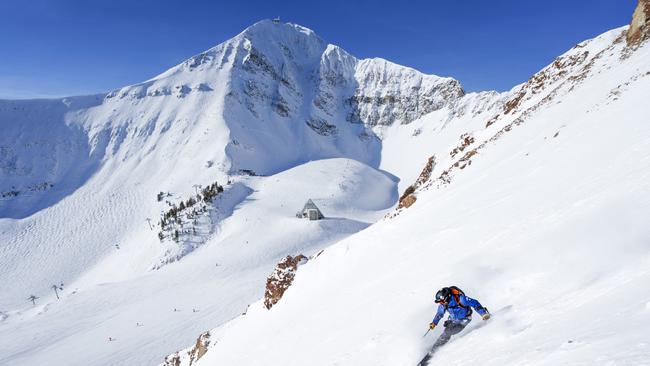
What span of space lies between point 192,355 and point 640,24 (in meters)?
37.3

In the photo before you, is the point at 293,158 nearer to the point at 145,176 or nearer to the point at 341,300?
the point at 145,176

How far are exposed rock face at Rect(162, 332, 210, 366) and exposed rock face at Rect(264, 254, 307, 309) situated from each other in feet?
16.3

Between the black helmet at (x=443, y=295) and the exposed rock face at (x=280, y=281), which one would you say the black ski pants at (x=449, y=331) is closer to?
the black helmet at (x=443, y=295)

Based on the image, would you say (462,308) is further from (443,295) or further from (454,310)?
(443,295)

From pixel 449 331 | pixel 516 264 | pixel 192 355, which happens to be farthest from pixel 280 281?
pixel 516 264

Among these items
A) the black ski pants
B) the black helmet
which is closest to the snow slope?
the black ski pants

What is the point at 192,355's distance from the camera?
25.4 metres

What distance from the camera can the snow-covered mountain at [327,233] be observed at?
9328 mm

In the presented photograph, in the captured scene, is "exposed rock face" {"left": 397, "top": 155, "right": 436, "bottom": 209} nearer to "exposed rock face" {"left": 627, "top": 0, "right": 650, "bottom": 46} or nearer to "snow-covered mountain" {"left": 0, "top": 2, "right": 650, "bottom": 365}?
"snow-covered mountain" {"left": 0, "top": 2, "right": 650, "bottom": 365}

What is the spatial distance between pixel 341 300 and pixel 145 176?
97.6 meters

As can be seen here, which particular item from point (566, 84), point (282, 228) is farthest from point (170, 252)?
point (566, 84)

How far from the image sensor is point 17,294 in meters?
58.8

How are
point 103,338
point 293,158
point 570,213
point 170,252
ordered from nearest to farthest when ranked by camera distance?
point 570,213, point 103,338, point 170,252, point 293,158

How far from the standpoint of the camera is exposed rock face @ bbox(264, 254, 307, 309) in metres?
22.9
